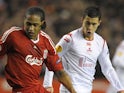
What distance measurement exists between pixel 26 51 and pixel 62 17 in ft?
20.4

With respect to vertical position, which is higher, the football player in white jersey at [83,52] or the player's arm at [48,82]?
the football player in white jersey at [83,52]

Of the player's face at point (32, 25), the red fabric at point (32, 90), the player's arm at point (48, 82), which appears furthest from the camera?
the player's arm at point (48, 82)

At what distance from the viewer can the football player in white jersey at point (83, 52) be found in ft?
23.9

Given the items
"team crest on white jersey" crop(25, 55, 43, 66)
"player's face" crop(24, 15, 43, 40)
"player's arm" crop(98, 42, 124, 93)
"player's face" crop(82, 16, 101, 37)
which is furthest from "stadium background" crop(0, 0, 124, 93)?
"player's face" crop(24, 15, 43, 40)

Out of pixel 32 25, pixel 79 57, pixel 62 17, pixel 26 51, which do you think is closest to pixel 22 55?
pixel 26 51

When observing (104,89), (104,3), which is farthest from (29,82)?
(104,3)

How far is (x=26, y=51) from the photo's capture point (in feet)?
20.4

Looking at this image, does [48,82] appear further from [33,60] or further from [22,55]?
[22,55]

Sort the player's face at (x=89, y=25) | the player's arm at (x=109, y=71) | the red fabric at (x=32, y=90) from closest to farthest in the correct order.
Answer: the red fabric at (x=32, y=90) → the player's face at (x=89, y=25) → the player's arm at (x=109, y=71)

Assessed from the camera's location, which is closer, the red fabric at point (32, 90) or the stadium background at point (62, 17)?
the red fabric at point (32, 90)

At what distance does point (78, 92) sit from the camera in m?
7.27

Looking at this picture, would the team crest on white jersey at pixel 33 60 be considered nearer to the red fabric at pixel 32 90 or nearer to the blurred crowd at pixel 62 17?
the red fabric at pixel 32 90

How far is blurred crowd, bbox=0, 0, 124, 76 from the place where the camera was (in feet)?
39.8

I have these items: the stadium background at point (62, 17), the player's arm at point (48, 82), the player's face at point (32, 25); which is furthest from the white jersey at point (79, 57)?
the stadium background at point (62, 17)
